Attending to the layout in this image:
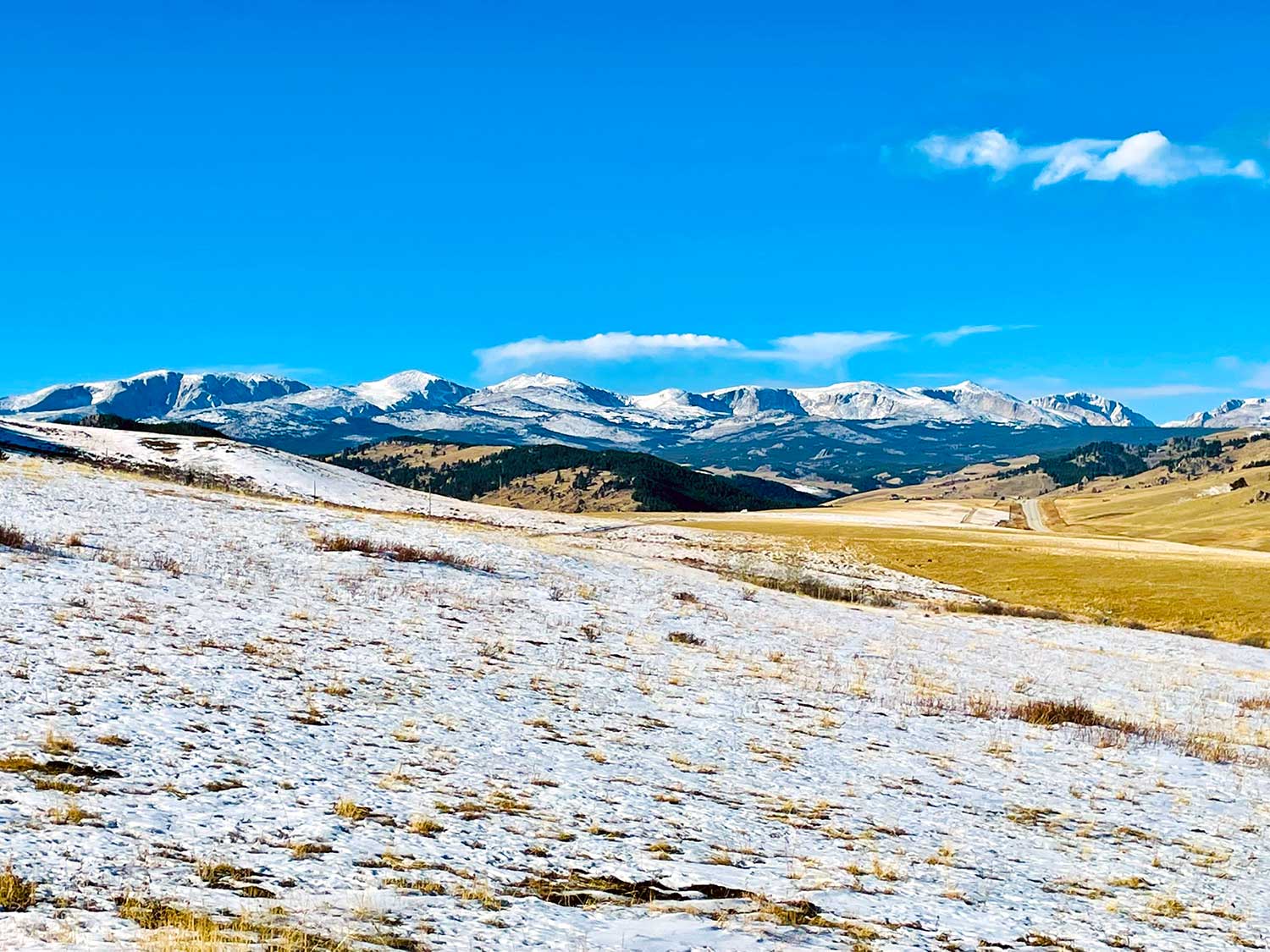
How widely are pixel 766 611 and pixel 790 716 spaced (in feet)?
56.0

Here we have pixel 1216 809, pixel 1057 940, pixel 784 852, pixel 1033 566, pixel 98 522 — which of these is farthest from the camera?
pixel 1033 566

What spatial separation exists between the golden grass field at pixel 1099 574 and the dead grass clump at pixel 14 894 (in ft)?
180

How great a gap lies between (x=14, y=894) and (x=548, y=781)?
6.75 m

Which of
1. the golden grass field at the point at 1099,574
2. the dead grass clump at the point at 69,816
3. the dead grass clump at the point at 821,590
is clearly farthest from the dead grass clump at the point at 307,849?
the golden grass field at the point at 1099,574

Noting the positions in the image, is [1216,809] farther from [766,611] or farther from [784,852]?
[766,611]

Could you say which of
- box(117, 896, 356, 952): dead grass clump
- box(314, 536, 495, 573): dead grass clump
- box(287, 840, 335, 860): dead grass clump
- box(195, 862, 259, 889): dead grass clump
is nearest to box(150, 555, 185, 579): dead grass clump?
box(314, 536, 495, 573): dead grass clump

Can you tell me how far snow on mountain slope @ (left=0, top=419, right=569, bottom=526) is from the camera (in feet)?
304

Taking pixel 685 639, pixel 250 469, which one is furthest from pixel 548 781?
pixel 250 469

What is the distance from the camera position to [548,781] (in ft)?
40.7

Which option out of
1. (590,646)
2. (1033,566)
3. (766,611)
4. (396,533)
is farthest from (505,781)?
(1033,566)

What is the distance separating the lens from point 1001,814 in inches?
543

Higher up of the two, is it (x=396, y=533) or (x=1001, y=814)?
(x=396, y=533)

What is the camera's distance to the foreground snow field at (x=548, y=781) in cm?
811

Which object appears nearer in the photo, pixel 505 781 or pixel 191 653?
pixel 505 781
